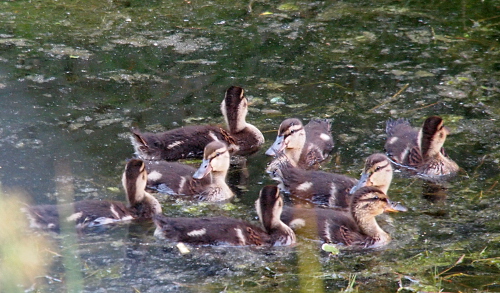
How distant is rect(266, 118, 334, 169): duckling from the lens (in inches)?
230

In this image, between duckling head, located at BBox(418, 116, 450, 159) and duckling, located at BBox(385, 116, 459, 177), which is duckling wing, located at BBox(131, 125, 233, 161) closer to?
duckling, located at BBox(385, 116, 459, 177)

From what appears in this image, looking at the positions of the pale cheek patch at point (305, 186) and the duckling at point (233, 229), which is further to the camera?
the pale cheek patch at point (305, 186)

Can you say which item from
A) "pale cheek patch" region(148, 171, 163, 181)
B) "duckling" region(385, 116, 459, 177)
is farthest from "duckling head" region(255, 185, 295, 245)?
"duckling" region(385, 116, 459, 177)

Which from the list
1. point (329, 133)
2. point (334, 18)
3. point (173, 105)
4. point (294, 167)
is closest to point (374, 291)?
point (294, 167)

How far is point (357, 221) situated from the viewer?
479 centimetres

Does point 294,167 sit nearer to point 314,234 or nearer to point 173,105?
point 314,234

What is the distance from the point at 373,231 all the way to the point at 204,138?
1897mm

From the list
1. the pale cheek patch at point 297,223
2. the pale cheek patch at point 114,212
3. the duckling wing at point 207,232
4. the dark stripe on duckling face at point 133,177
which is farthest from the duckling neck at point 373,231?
the pale cheek patch at point 114,212

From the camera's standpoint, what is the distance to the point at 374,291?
3.98m

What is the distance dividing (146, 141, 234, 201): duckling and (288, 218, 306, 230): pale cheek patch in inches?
26.5

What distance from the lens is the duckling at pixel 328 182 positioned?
5.23 metres

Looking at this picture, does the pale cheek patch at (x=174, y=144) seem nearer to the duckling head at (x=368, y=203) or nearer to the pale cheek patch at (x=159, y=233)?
the pale cheek patch at (x=159, y=233)

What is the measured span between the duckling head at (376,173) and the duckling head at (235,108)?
140 centimetres

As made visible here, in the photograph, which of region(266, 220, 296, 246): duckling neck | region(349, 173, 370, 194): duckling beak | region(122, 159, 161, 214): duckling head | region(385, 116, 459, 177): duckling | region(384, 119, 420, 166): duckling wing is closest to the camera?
region(266, 220, 296, 246): duckling neck
